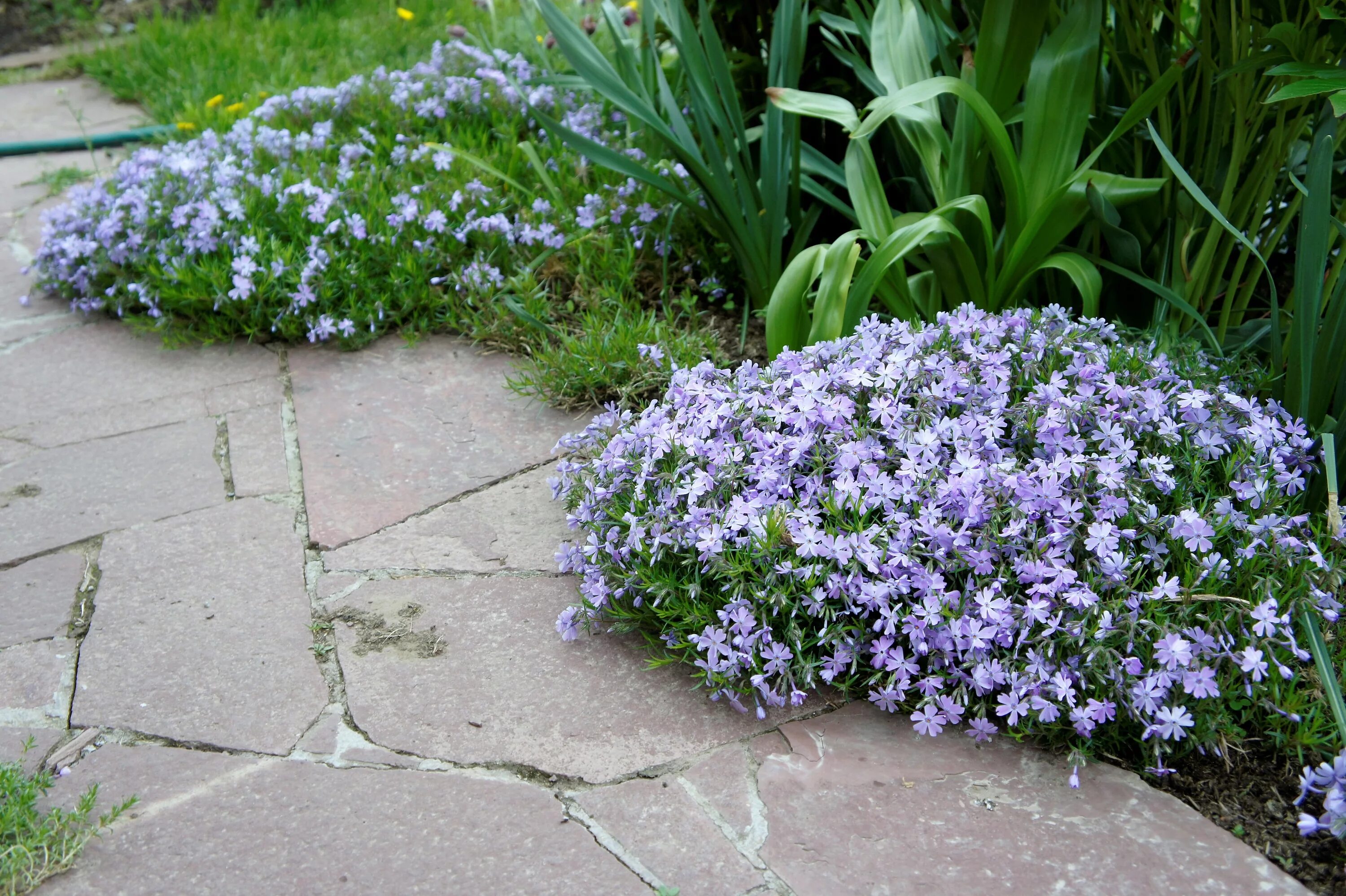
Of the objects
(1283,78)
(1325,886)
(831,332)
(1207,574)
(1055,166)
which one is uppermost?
(1283,78)

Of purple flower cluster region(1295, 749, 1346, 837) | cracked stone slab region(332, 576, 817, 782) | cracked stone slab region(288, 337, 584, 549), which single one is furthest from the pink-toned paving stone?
purple flower cluster region(1295, 749, 1346, 837)

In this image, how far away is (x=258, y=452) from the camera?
2604 mm

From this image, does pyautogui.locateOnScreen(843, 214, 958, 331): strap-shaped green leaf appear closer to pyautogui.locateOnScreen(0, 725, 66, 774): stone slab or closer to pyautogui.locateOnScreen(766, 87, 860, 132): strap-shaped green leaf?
pyautogui.locateOnScreen(766, 87, 860, 132): strap-shaped green leaf

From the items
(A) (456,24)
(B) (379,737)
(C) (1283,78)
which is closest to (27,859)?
(B) (379,737)

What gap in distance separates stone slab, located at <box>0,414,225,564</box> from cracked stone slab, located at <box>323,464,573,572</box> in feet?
1.42

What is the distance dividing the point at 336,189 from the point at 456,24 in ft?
7.29

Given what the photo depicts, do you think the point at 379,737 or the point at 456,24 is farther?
the point at 456,24

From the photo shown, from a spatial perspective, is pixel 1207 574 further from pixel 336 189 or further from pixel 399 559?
pixel 336 189

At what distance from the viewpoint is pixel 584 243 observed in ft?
Answer: 10.3

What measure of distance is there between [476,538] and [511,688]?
1.56ft

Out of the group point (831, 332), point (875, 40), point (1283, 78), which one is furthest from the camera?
point (875, 40)

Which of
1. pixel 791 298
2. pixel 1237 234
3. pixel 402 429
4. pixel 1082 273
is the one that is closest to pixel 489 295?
pixel 402 429

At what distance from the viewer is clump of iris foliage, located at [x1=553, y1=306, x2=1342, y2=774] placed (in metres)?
1.67

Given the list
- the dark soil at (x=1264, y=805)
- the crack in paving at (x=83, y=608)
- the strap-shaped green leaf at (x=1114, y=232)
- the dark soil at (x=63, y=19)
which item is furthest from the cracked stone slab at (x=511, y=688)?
the dark soil at (x=63, y=19)
